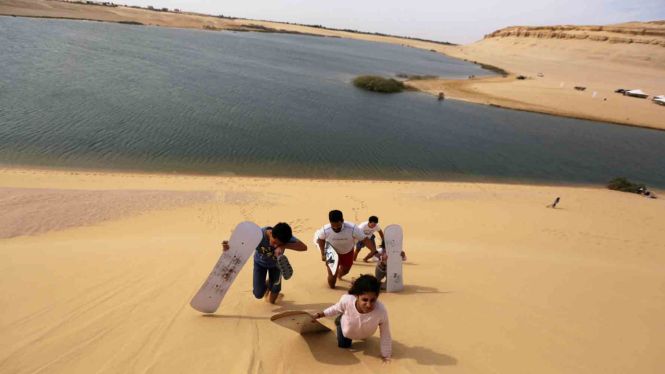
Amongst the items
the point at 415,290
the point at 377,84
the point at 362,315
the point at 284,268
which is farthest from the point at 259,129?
the point at 377,84

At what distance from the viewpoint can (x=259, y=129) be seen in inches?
911

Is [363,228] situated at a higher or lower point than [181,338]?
higher

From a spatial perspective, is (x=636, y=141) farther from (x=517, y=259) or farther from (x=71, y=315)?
(x=71, y=315)

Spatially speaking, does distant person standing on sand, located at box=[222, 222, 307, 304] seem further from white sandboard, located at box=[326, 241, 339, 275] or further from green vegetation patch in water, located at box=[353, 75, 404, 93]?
green vegetation patch in water, located at box=[353, 75, 404, 93]

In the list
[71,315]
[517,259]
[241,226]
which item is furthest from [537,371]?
[71,315]

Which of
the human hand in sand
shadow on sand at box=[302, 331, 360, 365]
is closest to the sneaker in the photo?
the human hand in sand

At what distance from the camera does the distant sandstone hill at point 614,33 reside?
74188mm

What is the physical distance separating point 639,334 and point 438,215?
8392mm

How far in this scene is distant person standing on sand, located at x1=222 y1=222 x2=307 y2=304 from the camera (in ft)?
14.8

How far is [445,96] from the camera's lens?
43.3 metres

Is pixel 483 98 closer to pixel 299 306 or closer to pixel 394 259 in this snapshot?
pixel 394 259

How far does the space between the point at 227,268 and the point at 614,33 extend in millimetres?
114676

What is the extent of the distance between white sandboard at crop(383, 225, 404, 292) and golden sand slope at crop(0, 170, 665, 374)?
0.94ft

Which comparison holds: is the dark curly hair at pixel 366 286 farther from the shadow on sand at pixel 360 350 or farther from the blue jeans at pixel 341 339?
the shadow on sand at pixel 360 350
